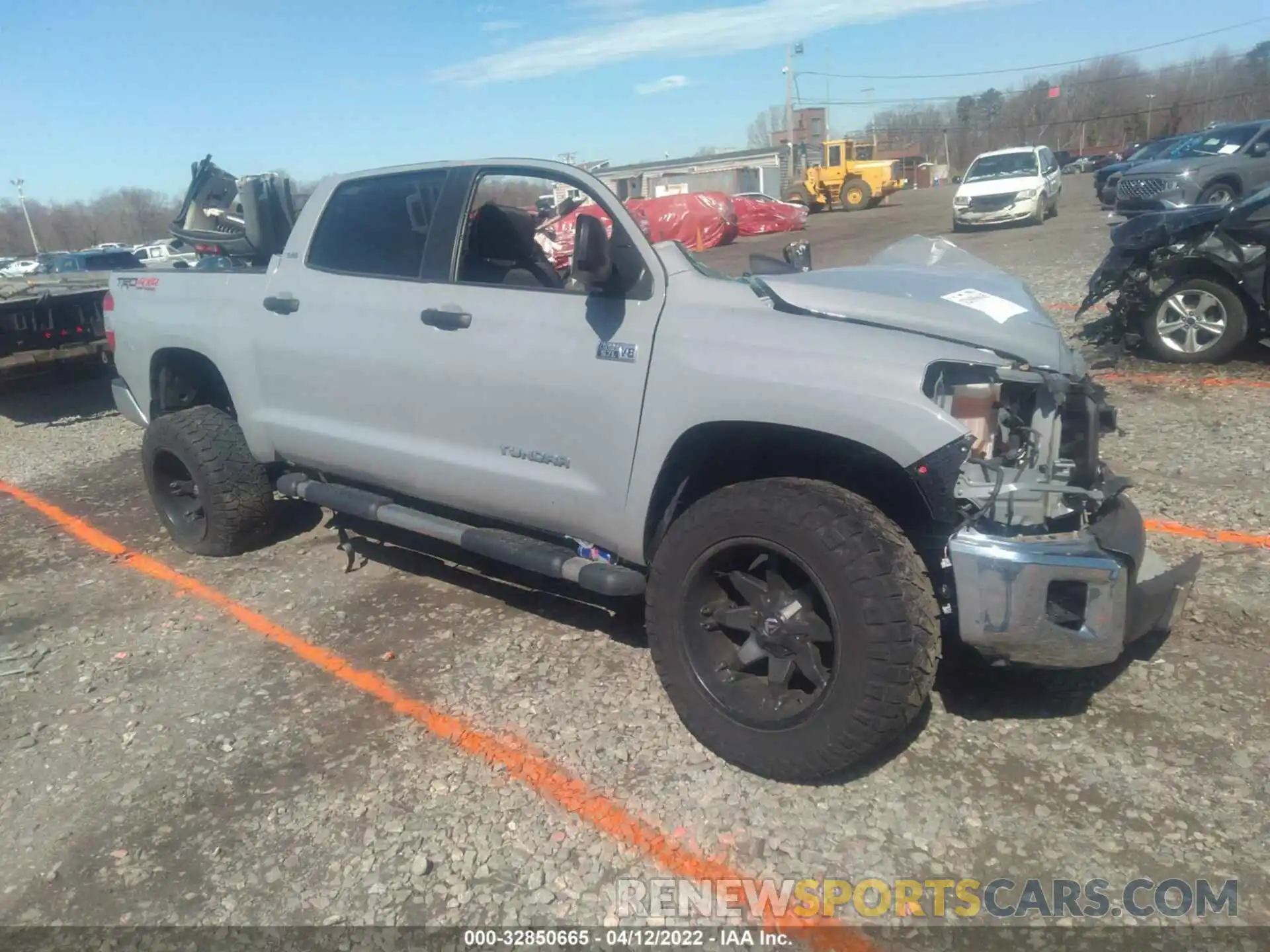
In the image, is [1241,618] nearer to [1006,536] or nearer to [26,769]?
[1006,536]

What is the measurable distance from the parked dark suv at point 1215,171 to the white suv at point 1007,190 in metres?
2.81

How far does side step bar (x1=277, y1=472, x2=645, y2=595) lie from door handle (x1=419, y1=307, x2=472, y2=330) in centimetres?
85

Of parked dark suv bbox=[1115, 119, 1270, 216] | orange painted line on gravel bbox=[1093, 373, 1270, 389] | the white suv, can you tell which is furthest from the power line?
orange painted line on gravel bbox=[1093, 373, 1270, 389]

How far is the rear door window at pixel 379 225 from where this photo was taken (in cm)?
407

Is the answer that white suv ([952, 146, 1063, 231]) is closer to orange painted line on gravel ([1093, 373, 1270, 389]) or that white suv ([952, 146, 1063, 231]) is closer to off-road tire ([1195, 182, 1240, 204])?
off-road tire ([1195, 182, 1240, 204])

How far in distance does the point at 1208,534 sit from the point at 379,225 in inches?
166

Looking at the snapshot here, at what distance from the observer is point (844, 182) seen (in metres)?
39.6

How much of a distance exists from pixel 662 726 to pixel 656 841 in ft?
2.05

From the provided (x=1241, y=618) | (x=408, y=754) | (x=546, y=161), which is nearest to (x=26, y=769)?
(x=408, y=754)

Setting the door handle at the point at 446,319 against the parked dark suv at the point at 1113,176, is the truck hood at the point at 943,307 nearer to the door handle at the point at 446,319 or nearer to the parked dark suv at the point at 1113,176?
the door handle at the point at 446,319

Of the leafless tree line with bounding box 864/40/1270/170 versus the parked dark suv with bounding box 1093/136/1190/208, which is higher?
the leafless tree line with bounding box 864/40/1270/170

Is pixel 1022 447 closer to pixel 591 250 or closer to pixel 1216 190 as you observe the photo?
pixel 591 250

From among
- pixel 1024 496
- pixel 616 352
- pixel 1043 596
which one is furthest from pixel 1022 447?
pixel 616 352

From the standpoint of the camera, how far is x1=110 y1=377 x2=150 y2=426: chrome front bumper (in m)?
5.39
